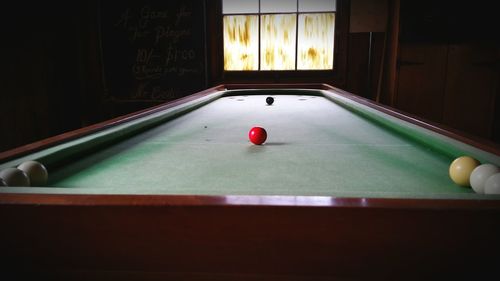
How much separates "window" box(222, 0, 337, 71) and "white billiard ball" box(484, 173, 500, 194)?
4.63 metres

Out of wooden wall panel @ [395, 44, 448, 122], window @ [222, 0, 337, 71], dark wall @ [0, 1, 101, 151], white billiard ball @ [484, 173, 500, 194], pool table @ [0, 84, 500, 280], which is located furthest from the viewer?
window @ [222, 0, 337, 71]

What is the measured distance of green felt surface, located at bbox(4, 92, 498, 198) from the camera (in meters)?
0.94

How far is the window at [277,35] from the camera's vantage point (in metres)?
5.22

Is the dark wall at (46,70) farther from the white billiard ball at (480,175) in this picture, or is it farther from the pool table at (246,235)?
the white billiard ball at (480,175)

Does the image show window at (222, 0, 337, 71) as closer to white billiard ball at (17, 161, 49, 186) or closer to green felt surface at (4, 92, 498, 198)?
green felt surface at (4, 92, 498, 198)

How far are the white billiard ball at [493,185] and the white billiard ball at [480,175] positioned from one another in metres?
0.06

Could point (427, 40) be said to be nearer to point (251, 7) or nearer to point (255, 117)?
point (251, 7)

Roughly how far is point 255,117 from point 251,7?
3504 millimetres

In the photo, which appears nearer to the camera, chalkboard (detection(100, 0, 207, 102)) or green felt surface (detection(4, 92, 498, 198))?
green felt surface (detection(4, 92, 498, 198))

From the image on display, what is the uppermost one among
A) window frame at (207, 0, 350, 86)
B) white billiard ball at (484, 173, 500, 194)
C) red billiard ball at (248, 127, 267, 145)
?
window frame at (207, 0, 350, 86)

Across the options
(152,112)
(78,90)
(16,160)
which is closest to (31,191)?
(16,160)

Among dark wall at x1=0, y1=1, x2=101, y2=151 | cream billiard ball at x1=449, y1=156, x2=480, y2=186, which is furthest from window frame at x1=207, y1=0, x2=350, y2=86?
cream billiard ball at x1=449, y1=156, x2=480, y2=186

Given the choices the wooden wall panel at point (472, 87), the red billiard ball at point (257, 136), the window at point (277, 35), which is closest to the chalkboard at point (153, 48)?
the window at point (277, 35)

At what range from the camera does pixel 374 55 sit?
200 inches
